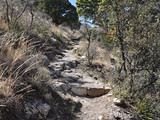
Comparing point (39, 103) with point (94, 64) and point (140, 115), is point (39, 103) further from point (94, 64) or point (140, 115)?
point (94, 64)

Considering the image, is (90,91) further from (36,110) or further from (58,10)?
(58,10)

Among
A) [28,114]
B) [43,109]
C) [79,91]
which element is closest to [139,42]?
[79,91]

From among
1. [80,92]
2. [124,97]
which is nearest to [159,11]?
[124,97]

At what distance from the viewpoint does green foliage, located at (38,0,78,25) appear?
53.6 feet

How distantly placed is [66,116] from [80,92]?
5.38 ft

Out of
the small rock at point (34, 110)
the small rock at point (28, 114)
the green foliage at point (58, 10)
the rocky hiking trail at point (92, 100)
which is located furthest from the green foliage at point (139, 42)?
the green foliage at point (58, 10)

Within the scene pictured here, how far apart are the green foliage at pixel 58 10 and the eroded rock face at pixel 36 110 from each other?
50.2 ft

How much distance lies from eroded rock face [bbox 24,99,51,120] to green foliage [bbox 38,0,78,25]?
603 inches

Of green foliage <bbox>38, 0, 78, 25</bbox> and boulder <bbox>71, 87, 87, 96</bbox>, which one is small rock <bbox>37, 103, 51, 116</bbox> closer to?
boulder <bbox>71, 87, 87, 96</bbox>

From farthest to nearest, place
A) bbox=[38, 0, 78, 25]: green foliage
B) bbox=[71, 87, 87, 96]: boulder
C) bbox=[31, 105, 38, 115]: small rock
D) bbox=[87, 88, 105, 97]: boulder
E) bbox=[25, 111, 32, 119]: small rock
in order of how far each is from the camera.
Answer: bbox=[38, 0, 78, 25]: green foliage → bbox=[87, 88, 105, 97]: boulder → bbox=[71, 87, 87, 96]: boulder → bbox=[31, 105, 38, 115]: small rock → bbox=[25, 111, 32, 119]: small rock

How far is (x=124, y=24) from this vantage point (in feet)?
11.8

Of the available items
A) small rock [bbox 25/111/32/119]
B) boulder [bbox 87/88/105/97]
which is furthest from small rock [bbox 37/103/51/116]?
boulder [bbox 87/88/105/97]

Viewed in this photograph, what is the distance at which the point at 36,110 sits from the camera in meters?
2.45

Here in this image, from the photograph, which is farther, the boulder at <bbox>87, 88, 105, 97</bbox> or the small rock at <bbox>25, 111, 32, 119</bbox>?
the boulder at <bbox>87, 88, 105, 97</bbox>
